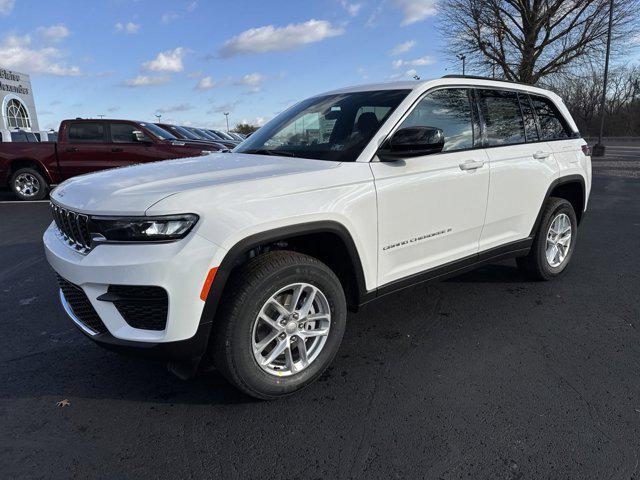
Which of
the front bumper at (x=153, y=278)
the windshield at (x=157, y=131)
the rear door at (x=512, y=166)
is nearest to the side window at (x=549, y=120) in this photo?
the rear door at (x=512, y=166)

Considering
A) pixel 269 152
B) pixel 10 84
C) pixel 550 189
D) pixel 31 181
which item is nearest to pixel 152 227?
pixel 269 152

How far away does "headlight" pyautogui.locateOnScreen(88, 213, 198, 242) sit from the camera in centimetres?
227

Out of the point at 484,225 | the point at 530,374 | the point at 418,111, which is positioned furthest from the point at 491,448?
the point at 418,111

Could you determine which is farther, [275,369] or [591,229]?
[591,229]

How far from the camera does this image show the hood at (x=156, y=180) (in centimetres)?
235

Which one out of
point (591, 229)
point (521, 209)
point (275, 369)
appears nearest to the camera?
point (275, 369)

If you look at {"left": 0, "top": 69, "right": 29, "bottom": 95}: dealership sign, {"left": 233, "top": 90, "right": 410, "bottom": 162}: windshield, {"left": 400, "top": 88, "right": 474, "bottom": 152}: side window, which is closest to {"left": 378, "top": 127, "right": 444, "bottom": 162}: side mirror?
{"left": 233, "top": 90, "right": 410, "bottom": 162}: windshield

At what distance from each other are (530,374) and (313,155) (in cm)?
196

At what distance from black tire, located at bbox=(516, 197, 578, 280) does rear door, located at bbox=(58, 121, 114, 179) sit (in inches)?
361

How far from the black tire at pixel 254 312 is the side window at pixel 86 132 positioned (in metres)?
9.58

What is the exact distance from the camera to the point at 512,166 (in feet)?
12.7

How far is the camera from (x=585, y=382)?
2863 millimetres

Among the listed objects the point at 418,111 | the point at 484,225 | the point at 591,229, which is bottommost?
the point at 591,229

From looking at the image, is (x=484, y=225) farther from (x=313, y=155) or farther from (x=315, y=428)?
(x=315, y=428)
